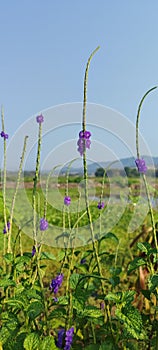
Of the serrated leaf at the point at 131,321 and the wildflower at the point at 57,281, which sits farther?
the wildflower at the point at 57,281

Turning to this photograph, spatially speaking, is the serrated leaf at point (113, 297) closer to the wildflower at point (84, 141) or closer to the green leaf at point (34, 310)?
the green leaf at point (34, 310)

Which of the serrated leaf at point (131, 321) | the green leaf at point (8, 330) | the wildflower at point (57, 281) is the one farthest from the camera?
the wildflower at point (57, 281)

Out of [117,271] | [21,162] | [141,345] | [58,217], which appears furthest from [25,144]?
[58,217]

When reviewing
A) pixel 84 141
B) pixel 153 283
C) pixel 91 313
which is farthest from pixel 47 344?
pixel 84 141

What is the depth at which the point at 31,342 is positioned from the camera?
1.31m

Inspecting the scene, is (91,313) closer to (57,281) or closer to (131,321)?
(131,321)

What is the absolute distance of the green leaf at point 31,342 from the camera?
1297mm

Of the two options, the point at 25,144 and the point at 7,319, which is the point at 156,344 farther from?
the point at 25,144

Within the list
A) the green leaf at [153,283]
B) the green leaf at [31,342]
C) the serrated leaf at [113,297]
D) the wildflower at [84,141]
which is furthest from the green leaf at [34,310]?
the wildflower at [84,141]

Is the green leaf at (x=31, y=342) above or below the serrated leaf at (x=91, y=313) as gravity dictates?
below

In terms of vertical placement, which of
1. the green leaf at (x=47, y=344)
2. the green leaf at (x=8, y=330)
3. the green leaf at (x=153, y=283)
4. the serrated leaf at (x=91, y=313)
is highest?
the green leaf at (x=153, y=283)

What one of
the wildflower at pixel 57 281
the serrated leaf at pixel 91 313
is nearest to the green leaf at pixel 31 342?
the serrated leaf at pixel 91 313

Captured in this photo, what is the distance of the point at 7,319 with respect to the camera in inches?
59.1

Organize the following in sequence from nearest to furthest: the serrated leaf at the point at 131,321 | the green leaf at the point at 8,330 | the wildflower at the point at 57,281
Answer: the serrated leaf at the point at 131,321 → the green leaf at the point at 8,330 → the wildflower at the point at 57,281
